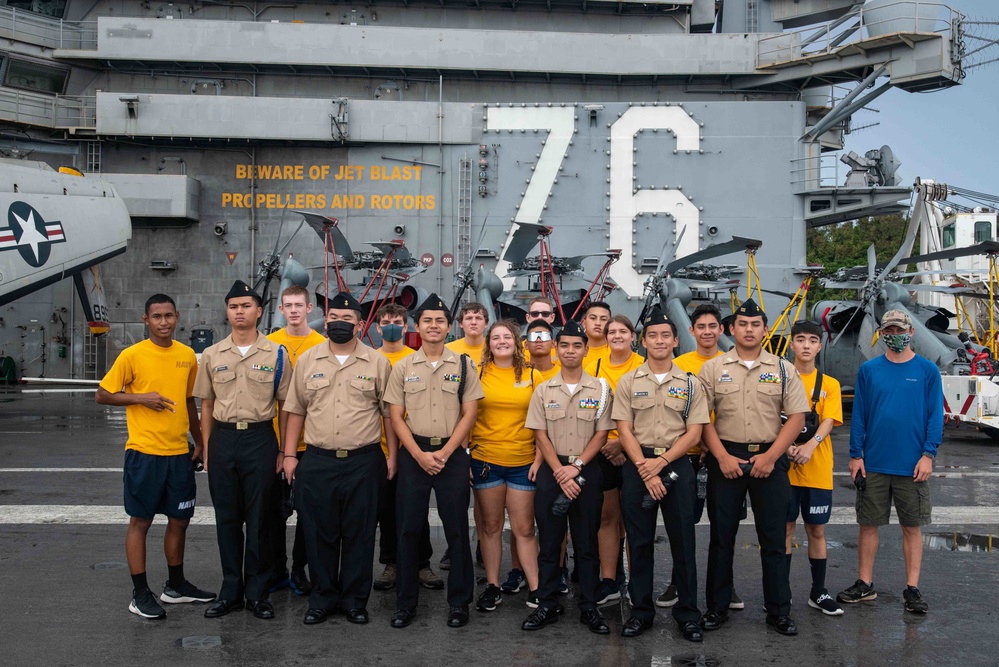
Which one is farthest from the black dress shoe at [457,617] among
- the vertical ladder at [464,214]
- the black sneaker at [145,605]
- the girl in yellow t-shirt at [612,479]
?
the vertical ladder at [464,214]

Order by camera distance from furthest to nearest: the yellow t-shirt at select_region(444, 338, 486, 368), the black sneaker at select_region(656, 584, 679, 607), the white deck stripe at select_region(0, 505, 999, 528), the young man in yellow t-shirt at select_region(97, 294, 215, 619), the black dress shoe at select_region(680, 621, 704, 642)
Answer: the white deck stripe at select_region(0, 505, 999, 528), the yellow t-shirt at select_region(444, 338, 486, 368), the black sneaker at select_region(656, 584, 679, 607), the young man in yellow t-shirt at select_region(97, 294, 215, 619), the black dress shoe at select_region(680, 621, 704, 642)

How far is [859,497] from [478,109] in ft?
55.7

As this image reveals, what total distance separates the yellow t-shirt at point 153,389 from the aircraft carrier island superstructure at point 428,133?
14.4 m

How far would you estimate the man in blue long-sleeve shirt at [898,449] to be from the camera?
218 inches

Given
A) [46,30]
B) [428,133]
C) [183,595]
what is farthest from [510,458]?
[46,30]

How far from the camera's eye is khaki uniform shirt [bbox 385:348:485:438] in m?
5.33

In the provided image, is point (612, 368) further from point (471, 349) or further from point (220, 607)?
point (220, 607)

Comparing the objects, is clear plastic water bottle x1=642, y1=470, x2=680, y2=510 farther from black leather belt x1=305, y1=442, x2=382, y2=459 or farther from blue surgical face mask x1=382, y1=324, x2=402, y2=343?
blue surgical face mask x1=382, y1=324, x2=402, y2=343

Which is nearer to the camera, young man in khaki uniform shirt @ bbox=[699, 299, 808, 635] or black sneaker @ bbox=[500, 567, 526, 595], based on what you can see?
young man in khaki uniform shirt @ bbox=[699, 299, 808, 635]

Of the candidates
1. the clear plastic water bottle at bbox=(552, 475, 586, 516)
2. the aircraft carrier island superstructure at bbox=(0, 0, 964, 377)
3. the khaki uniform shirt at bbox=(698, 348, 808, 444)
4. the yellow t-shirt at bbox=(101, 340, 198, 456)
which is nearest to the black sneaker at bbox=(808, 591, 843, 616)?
the khaki uniform shirt at bbox=(698, 348, 808, 444)

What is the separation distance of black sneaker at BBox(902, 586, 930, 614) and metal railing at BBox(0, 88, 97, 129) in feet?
71.8

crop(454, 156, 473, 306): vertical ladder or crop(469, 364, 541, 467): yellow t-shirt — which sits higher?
crop(454, 156, 473, 306): vertical ladder

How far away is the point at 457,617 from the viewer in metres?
5.14

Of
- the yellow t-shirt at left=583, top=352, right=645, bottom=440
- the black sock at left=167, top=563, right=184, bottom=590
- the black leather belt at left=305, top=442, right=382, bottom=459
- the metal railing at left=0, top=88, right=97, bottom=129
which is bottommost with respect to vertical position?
the black sock at left=167, top=563, right=184, bottom=590
